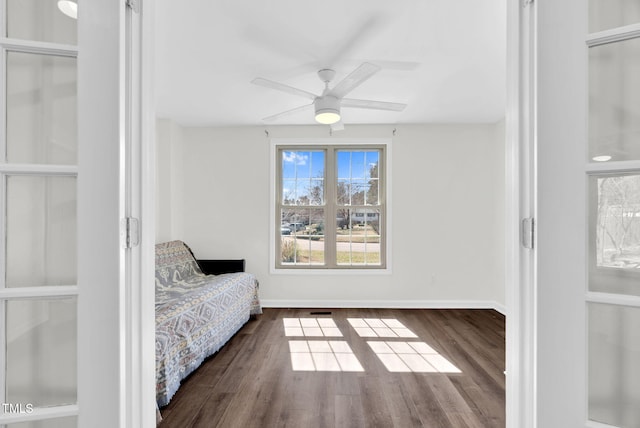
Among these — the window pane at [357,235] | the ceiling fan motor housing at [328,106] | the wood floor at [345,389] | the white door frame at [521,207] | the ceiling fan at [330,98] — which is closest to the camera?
the white door frame at [521,207]

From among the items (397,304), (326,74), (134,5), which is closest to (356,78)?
(326,74)

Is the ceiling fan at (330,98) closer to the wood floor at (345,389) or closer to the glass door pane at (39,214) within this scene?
the glass door pane at (39,214)

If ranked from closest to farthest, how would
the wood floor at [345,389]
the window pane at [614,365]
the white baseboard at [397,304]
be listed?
the window pane at [614,365] → the wood floor at [345,389] → the white baseboard at [397,304]

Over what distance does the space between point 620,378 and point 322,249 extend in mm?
3924

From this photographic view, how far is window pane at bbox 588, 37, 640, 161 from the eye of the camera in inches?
32.8

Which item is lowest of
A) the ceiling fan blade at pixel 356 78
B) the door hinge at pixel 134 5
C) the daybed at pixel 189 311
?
the daybed at pixel 189 311

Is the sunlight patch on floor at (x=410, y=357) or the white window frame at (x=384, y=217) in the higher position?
the white window frame at (x=384, y=217)

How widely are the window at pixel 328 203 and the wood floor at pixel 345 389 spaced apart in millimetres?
1477

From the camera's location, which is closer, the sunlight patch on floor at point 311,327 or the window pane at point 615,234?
the window pane at point 615,234

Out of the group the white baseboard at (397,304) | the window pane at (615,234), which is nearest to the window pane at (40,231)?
the window pane at (615,234)

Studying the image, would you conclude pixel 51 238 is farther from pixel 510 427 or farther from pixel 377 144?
pixel 377 144

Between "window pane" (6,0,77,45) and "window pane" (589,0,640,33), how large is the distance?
139 cm

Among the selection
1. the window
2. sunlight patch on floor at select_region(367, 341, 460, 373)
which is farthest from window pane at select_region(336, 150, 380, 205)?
sunlight patch on floor at select_region(367, 341, 460, 373)

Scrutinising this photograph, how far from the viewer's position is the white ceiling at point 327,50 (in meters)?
2.11
